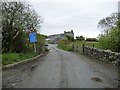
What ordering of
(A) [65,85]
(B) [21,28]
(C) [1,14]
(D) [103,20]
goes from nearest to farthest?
(A) [65,85], (C) [1,14], (B) [21,28], (D) [103,20]

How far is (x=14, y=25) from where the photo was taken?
28.1 meters

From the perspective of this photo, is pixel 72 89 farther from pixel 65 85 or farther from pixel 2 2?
pixel 2 2

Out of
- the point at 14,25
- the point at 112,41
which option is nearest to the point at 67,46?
the point at 14,25

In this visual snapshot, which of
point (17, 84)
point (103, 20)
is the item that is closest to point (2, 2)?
point (17, 84)

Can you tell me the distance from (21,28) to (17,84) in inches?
798

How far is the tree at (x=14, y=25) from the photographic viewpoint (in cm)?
2747

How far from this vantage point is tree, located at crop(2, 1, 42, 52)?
90.1 ft

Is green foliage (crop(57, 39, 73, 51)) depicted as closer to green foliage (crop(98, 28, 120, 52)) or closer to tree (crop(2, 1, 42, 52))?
tree (crop(2, 1, 42, 52))

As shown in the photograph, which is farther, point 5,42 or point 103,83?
point 5,42

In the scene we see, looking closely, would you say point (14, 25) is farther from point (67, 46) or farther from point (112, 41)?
point (67, 46)

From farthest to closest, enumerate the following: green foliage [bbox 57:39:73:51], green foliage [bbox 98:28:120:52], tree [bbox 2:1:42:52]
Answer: green foliage [bbox 57:39:73:51], tree [bbox 2:1:42:52], green foliage [bbox 98:28:120:52]

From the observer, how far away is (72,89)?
7625mm

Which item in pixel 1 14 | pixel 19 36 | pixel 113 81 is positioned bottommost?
pixel 113 81

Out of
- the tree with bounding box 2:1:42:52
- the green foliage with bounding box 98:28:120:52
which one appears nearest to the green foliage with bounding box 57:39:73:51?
the tree with bounding box 2:1:42:52
